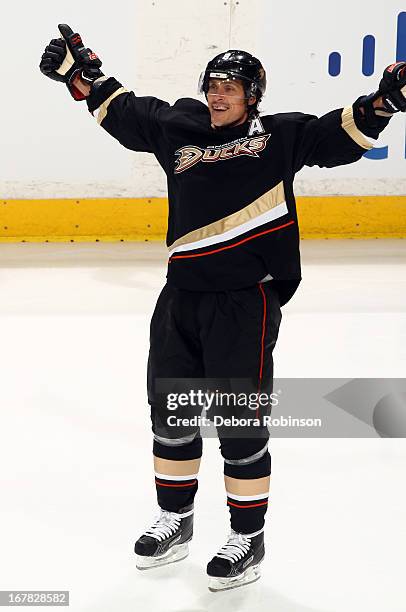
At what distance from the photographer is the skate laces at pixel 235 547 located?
2.65 meters

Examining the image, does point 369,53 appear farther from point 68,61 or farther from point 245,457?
point 245,457

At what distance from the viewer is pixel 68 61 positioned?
2.81 meters

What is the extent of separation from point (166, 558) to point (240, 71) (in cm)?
123

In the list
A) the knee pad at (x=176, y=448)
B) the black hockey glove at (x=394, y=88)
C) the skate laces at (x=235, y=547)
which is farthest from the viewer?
the knee pad at (x=176, y=448)

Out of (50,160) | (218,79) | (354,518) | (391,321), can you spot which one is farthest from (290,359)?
(50,160)

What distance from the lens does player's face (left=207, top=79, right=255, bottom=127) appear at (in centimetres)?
255

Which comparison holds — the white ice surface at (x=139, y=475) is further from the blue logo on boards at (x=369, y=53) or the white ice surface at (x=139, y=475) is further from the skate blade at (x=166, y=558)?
the blue logo on boards at (x=369, y=53)

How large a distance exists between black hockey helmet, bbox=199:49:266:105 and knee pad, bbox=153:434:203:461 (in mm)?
867

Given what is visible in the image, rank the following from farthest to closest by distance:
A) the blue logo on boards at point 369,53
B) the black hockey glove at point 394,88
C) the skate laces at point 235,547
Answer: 1. the blue logo on boards at point 369,53
2. the skate laces at point 235,547
3. the black hockey glove at point 394,88

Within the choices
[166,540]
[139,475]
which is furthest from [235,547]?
Answer: [139,475]

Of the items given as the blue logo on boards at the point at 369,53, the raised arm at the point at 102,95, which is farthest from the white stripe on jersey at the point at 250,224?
the blue logo on boards at the point at 369,53

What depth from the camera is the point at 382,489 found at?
3.20 meters

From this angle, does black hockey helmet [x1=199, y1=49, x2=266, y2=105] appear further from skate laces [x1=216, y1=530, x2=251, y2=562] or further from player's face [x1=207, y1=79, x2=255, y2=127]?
skate laces [x1=216, y1=530, x2=251, y2=562]

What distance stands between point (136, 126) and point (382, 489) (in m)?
1.30
